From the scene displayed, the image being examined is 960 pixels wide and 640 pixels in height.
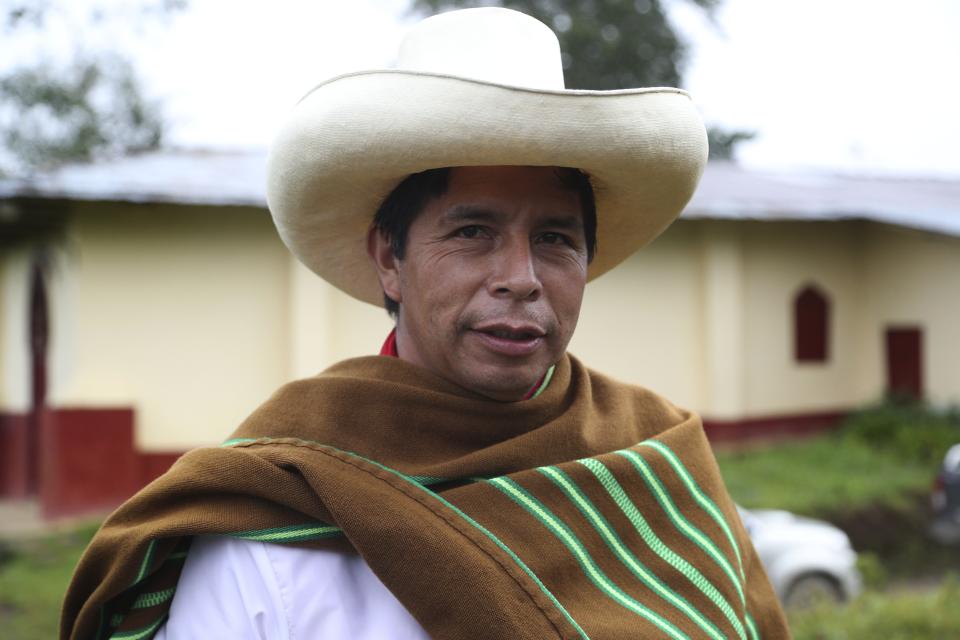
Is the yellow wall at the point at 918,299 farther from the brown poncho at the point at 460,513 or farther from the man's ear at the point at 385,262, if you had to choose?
the man's ear at the point at 385,262

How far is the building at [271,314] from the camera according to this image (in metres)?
9.29

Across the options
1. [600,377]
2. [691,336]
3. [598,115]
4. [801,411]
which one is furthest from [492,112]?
[801,411]

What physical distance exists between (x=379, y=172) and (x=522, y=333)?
0.41 meters

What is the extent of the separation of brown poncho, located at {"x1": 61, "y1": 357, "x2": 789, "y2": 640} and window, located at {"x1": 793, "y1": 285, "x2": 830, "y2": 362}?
11465 mm

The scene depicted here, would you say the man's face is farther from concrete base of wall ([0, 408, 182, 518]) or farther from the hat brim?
concrete base of wall ([0, 408, 182, 518])

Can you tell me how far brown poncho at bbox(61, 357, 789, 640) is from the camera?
1625mm

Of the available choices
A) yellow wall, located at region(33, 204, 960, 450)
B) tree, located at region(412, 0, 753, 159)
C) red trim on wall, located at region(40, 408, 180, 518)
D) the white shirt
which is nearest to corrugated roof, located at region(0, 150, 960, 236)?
yellow wall, located at region(33, 204, 960, 450)

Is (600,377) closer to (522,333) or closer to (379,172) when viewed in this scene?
(522,333)

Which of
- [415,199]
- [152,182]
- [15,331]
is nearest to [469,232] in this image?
[415,199]

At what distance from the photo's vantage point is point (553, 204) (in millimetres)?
1826

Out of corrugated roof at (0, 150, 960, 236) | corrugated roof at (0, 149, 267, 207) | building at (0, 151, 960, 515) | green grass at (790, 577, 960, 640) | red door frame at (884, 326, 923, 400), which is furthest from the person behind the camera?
red door frame at (884, 326, 923, 400)

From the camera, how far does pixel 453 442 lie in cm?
186

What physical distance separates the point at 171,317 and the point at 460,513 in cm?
838

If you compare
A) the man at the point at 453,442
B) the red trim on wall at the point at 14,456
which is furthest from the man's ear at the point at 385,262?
the red trim on wall at the point at 14,456
